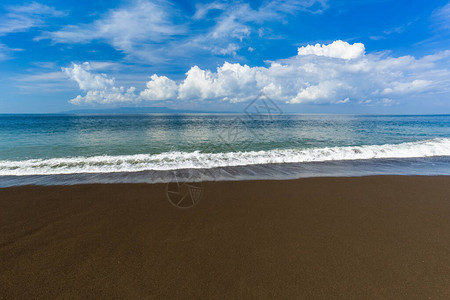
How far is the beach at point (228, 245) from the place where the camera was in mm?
2814

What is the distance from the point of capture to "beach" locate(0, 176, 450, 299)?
111 inches

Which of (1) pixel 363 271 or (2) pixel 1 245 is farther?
(2) pixel 1 245

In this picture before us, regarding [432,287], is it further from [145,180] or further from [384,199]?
[145,180]

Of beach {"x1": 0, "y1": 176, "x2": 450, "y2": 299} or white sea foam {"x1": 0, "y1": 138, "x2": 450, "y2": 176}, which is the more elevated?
white sea foam {"x1": 0, "y1": 138, "x2": 450, "y2": 176}

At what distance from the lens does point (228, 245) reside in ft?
12.1

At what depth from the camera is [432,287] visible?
278 cm

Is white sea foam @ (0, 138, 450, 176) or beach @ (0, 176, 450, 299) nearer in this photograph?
beach @ (0, 176, 450, 299)

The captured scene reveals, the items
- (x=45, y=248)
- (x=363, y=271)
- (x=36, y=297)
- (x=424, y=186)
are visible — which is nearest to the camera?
(x=36, y=297)

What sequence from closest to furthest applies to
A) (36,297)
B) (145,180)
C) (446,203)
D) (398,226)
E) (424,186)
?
(36,297)
(398,226)
(446,203)
(424,186)
(145,180)

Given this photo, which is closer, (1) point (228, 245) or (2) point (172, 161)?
(1) point (228, 245)

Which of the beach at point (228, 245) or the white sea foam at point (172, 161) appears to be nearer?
the beach at point (228, 245)

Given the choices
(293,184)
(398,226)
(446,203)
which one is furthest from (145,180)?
(446,203)

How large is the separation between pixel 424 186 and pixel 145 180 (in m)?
10.5

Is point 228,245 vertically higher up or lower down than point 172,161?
lower down
